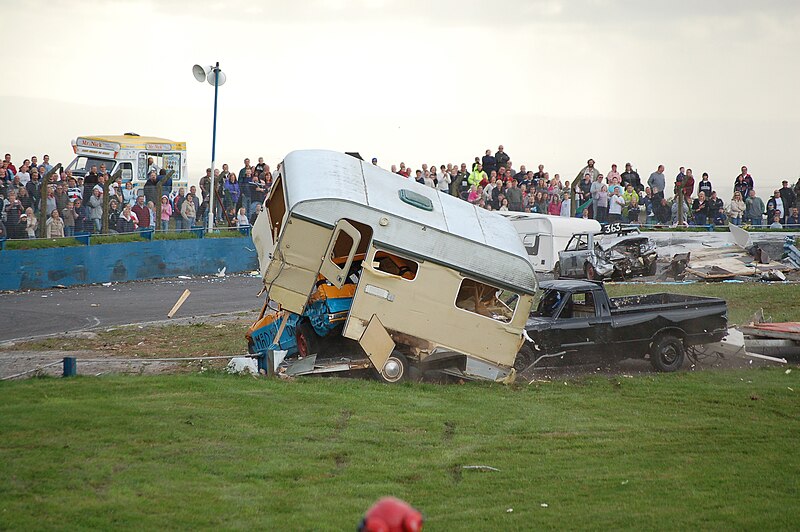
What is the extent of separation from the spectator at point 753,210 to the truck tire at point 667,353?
17.9 m

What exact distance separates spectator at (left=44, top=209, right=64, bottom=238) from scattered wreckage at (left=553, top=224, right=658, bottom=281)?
14393 mm

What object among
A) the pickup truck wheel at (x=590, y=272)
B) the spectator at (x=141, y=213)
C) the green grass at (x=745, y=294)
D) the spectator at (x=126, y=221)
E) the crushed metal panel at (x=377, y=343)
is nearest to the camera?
the crushed metal panel at (x=377, y=343)

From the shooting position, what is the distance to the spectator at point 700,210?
34.0 metres

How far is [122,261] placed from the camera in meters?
28.2

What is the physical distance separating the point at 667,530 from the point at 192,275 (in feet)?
76.3

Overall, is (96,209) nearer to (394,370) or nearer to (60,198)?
(60,198)

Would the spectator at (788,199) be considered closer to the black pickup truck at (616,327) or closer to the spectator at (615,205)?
the spectator at (615,205)

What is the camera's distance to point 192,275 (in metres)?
30.2

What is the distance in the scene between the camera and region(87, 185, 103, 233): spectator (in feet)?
91.4

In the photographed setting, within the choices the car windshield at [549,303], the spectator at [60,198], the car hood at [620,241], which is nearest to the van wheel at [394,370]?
the car windshield at [549,303]

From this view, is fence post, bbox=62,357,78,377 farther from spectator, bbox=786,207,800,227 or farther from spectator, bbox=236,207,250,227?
spectator, bbox=786,207,800,227

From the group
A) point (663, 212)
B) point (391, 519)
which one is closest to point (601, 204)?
point (663, 212)

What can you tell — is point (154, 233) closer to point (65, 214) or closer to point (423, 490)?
point (65, 214)

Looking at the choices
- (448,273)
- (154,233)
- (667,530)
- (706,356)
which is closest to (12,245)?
(154,233)
